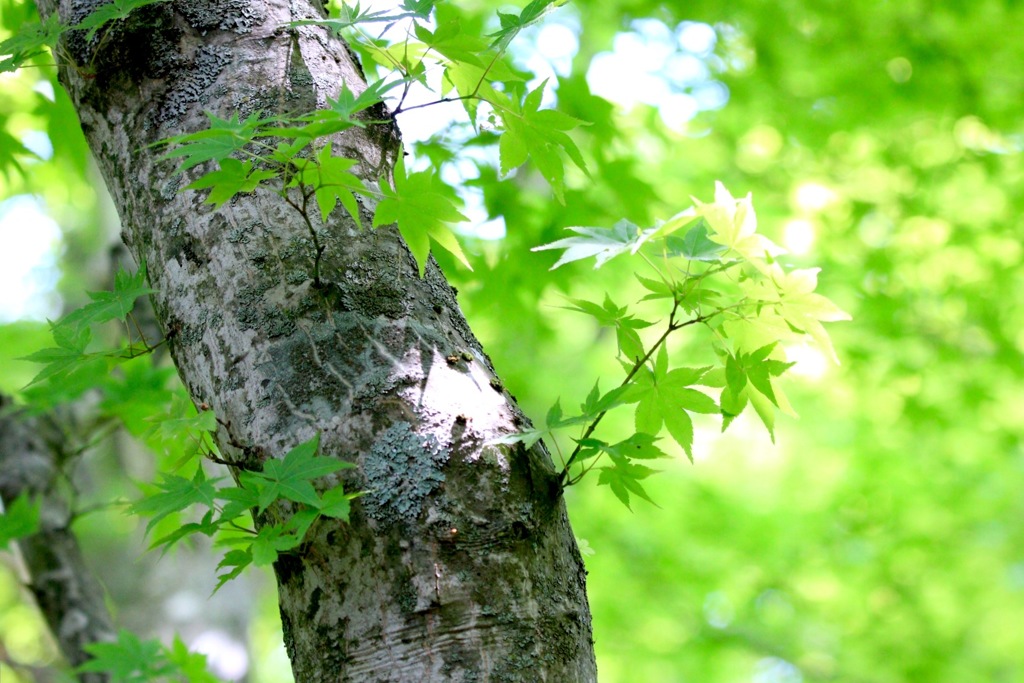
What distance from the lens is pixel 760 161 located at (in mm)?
5449

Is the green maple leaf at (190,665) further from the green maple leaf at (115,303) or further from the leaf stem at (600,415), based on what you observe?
the leaf stem at (600,415)

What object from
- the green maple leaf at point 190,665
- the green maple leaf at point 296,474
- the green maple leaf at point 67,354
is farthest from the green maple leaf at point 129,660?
the green maple leaf at point 296,474

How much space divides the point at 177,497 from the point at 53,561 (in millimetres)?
1623

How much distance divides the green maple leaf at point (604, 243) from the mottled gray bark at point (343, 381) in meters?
0.17

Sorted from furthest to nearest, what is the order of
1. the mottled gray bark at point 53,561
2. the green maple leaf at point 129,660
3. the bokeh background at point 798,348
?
the bokeh background at point 798,348, the mottled gray bark at point 53,561, the green maple leaf at point 129,660

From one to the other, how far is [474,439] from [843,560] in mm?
5703

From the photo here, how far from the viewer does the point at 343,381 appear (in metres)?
0.90

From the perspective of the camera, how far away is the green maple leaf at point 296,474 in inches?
32.5

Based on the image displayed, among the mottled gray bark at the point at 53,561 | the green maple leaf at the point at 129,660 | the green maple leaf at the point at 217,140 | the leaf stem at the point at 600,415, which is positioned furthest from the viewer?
the mottled gray bark at the point at 53,561

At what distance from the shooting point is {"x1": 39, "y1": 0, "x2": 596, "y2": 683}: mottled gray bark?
33.2 inches

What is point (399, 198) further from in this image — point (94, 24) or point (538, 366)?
point (538, 366)

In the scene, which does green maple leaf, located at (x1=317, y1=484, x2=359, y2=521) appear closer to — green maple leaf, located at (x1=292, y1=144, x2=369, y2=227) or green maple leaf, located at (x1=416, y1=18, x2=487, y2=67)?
green maple leaf, located at (x1=292, y1=144, x2=369, y2=227)

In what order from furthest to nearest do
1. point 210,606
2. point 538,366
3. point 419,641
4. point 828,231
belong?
point 828,231 < point 538,366 < point 210,606 < point 419,641

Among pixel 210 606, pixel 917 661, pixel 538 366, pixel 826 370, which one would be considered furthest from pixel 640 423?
pixel 917 661
